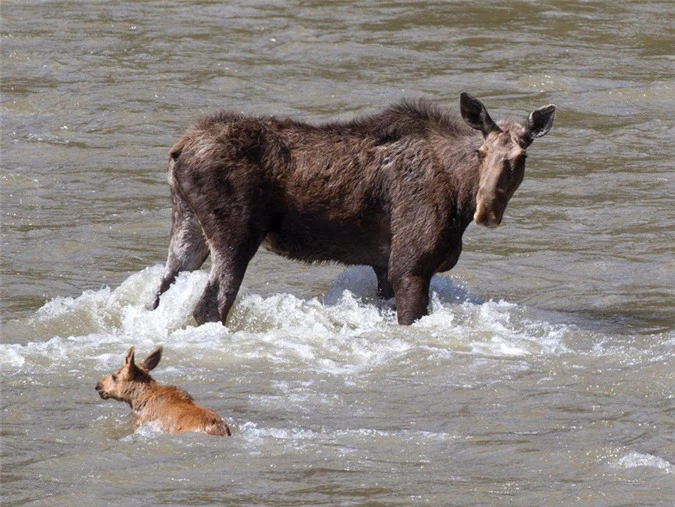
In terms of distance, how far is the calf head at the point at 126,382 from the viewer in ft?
29.5

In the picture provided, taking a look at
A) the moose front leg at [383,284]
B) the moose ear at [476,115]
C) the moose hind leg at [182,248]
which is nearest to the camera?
the moose ear at [476,115]

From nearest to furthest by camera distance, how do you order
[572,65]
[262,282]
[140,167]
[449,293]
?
[449,293]
[262,282]
[140,167]
[572,65]

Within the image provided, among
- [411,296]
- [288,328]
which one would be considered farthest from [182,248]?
[411,296]

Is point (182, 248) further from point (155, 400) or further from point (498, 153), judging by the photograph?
point (155, 400)

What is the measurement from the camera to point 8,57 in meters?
19.2

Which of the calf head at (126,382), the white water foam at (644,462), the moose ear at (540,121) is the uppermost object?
the moose ear at (540,121)

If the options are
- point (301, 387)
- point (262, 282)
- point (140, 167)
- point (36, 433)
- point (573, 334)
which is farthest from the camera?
point (140, 167)

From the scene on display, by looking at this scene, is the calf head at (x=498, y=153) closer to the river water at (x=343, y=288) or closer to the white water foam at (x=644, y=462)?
the river water at (x=343, y=288)

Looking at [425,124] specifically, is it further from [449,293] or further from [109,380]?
[109,380]

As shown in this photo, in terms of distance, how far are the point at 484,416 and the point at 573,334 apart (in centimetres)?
202

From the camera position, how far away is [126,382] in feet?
29.6

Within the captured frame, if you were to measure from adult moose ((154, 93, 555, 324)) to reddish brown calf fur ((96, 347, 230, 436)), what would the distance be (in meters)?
1.85

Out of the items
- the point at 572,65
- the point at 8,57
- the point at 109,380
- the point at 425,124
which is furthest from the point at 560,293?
the point at 8,57

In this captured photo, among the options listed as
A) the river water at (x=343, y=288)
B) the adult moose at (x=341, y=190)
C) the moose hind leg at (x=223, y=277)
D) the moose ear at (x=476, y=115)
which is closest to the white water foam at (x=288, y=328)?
the river water at (x=343, y=288)
